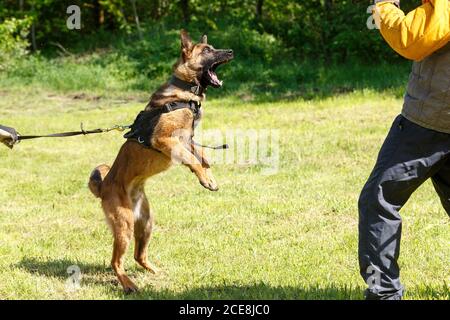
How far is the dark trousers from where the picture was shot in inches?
151

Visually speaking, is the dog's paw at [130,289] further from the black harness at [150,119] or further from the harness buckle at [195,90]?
the harness buckle at [195,90]

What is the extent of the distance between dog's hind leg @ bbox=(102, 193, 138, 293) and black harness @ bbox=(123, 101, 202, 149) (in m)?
0.49

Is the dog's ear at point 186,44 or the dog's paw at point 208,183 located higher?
the dog's ear at point 186,44

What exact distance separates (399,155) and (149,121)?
7.55 feet

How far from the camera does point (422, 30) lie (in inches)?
140

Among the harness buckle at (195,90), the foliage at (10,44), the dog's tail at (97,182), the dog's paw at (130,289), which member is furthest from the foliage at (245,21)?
the dog's paw at (130,289)

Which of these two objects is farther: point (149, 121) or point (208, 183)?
point (149, 121)

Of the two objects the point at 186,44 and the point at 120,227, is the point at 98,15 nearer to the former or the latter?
the point at 186,44

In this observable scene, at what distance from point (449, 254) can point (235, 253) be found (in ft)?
5.96

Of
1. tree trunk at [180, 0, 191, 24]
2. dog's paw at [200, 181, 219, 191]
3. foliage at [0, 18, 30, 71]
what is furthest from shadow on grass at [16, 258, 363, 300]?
tree trunk at [180, 0, 191, 24]

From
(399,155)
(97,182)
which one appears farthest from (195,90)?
(399,155)

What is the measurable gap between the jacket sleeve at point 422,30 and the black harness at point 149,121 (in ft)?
7.57

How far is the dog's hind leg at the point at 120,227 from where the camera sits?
17.2 feet
